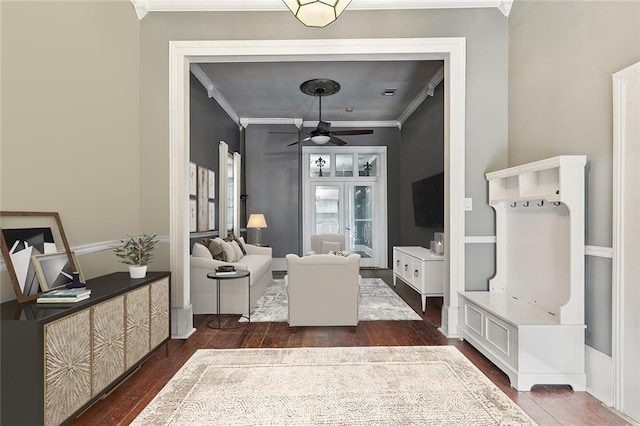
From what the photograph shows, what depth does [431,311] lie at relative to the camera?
4.50m

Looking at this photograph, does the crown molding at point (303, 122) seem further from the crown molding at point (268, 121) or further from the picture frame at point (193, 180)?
the picture frame at point (193, 180)

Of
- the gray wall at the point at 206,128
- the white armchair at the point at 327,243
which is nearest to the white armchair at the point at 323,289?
the gray wall at the point at 206,128

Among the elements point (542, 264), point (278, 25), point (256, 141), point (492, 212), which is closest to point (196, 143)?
point (278, 25)

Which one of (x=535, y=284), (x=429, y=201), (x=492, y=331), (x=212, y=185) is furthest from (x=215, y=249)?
(x=535, y=284)

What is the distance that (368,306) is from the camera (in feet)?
15.3

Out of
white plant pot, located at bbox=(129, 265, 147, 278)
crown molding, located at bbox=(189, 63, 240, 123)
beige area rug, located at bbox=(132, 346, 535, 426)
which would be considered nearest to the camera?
beige area rug, located at bbox=(132, 346, 535, 426)

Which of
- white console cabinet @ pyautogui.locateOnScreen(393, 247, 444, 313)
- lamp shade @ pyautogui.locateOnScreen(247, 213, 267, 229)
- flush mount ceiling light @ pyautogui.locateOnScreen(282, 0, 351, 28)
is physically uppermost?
flush mount ceiling light @ pyautogui.locateOnScreen(282, 0, 351, 28)

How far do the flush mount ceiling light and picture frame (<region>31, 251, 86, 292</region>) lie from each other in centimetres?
230

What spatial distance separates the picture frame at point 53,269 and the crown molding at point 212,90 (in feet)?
10.3

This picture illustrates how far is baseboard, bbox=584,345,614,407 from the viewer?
2293 millimetres

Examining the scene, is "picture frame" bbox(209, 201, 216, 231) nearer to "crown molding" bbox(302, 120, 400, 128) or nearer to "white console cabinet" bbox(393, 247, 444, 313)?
"crown molding" bbox(302, 120, 400, 128)

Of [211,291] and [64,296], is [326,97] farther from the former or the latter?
[64,296]

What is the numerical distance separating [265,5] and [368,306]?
373cm

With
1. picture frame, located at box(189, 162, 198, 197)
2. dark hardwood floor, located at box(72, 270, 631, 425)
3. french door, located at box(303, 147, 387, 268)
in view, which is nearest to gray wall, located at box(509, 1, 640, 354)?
dark hardwood floor, located at box(72, 270, 631, 425)
